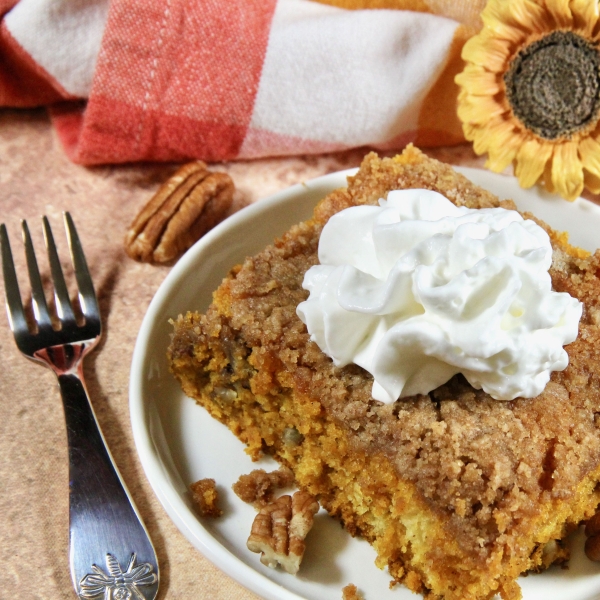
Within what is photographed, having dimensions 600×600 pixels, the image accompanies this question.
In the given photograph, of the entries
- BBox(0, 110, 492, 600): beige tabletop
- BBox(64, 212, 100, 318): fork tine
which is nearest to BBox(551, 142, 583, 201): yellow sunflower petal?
BBox(0, 110, 492, 600): beige tabletop

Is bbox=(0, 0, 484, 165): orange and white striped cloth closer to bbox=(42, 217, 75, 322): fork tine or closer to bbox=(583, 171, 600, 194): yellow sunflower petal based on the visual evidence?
bbox=(42, 217, 75, 322): fork tine

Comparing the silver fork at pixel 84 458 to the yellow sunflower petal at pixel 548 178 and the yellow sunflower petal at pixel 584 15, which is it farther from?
the yellow sunflower petal at pixel 584 15

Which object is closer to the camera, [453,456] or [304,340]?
[453,456]

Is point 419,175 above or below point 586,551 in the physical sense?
above

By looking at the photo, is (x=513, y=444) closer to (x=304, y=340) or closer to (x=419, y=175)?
(x=304, y=340)

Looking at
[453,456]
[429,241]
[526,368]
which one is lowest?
[453,456]

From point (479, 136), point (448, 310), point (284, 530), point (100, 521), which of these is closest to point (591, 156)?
point (479, 136)

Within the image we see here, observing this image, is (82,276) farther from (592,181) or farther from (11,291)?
(592,181)

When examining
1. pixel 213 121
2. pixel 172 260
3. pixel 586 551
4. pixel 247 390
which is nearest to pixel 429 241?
pixel 247 390
